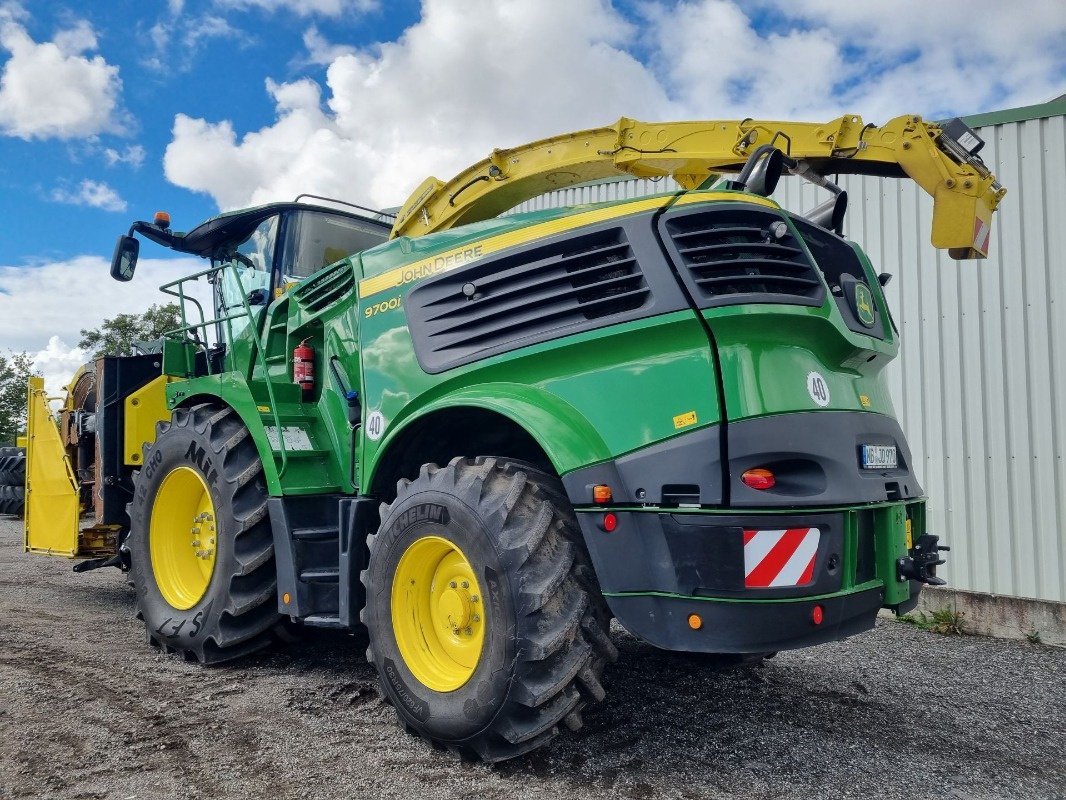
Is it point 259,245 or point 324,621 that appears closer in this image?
point 324,621

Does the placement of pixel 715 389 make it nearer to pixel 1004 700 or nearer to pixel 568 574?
pixel 568 574

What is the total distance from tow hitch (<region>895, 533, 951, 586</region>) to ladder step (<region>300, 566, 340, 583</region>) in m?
2.60

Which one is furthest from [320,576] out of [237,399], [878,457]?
[878,457]

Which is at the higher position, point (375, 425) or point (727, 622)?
point (375, 425)

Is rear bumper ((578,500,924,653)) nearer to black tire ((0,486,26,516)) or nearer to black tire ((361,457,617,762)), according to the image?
black tire ((361,457,617,762))

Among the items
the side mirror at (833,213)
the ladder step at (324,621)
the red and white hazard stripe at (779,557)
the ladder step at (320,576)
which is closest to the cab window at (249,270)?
the ladder step at (320,576)

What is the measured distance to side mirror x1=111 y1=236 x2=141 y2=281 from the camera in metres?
5.80

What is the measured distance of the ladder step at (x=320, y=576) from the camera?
13.6 ft

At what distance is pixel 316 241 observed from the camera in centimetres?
538

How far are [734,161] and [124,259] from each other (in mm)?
4256

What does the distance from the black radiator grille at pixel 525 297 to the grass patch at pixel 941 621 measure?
14.9 ft

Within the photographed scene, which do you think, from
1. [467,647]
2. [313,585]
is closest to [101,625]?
[313,585]

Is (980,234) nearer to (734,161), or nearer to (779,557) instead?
(734,161)

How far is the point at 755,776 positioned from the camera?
313 centimetres
